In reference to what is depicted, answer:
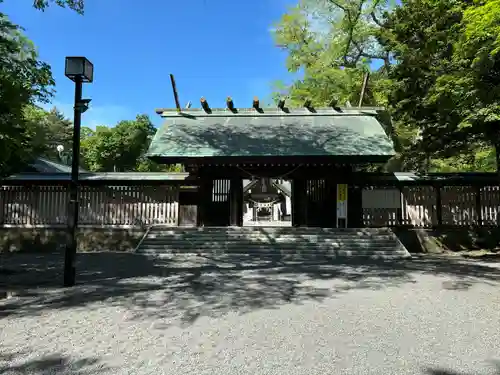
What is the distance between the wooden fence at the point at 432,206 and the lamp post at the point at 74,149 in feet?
34.5

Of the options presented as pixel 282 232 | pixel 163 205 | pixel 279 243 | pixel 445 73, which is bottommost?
pixel 279 243

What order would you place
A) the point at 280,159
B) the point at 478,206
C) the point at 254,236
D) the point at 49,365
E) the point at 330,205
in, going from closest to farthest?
the point at 49,365, the point at 254,236, the point at 280,159, the point at 478,206, the point at 330,205

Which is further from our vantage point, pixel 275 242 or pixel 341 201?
pixel 341 201

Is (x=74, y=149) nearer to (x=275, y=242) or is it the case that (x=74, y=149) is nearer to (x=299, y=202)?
(x=275, y=242)

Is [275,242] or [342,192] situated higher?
[342,192]

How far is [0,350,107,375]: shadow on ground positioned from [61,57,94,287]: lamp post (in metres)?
3.39

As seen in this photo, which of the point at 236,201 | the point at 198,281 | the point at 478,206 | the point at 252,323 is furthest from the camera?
the point at 236,201

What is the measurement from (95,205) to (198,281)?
8513mm

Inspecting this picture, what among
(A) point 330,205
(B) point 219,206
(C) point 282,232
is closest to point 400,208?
(A) point 330,205

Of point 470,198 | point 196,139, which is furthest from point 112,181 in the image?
point 470,198

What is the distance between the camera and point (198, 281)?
7.50 metres

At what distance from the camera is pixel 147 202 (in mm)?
14367

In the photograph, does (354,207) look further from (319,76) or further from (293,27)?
(293,27)

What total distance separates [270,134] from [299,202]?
296 cm
